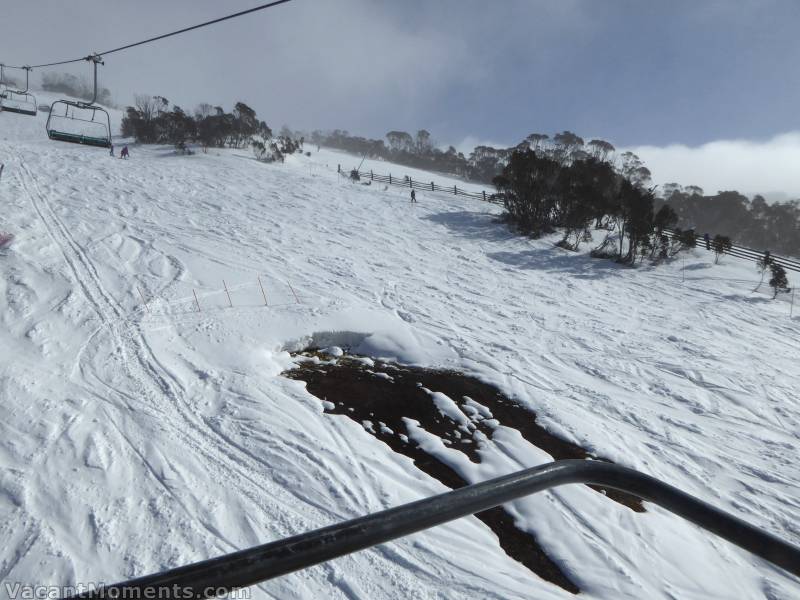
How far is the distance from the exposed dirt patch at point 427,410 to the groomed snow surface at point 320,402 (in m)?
0.25

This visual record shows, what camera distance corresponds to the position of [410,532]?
954 mm

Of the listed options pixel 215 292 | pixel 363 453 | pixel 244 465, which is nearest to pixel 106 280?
pixel 215 292

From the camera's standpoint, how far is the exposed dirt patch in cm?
584

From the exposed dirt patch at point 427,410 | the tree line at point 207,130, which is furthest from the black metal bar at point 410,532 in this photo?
the tree line at point 207,130

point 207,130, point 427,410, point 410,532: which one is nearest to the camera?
point 410,532

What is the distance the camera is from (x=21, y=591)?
11.6 feet

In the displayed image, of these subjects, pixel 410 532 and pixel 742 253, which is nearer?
pixel 410 532

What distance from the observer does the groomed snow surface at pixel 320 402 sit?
436cm

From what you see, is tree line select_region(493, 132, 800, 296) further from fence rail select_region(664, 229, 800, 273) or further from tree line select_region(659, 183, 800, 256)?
tree line select_region(659, 183, 800, 256)

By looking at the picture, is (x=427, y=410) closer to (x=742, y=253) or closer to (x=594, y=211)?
(x=594, y=211)

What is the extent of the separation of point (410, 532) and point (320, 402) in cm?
637

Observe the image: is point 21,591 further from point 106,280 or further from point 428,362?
point 106,280

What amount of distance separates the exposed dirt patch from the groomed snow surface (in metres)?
0.25

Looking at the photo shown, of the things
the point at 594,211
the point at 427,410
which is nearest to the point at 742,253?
the point at 594,211
